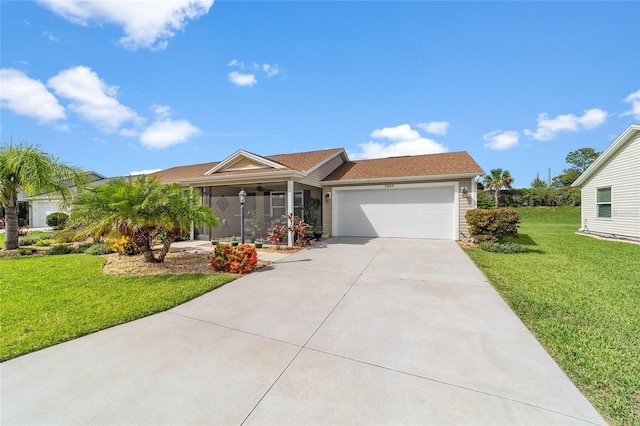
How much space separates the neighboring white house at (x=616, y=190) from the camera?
34.6ft

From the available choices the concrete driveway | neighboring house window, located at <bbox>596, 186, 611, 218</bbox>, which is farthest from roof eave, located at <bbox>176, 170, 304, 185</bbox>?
neighboring house window, located at <bbox>596, 186, 611, 218</bbox>

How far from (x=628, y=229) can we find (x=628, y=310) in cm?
1119

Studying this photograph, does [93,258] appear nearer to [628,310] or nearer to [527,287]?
[527,287]

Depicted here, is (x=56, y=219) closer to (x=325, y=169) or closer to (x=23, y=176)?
(x=23, y=176)

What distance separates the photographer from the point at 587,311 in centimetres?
382

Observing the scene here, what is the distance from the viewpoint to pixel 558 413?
6.49 feet

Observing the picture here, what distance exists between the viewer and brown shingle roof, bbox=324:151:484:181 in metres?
10.7

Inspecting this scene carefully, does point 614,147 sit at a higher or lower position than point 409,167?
higher

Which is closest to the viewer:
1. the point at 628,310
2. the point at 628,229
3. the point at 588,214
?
the point at 628,310

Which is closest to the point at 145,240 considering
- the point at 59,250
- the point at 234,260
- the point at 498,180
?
the point at 234,260

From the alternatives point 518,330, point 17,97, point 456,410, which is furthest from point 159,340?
point 17,97

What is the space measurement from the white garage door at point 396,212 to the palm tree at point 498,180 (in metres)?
22.2

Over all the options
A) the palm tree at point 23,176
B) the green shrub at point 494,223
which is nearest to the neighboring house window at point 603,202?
the green shrub at point 494,223

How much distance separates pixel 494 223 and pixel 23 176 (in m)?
16.6
